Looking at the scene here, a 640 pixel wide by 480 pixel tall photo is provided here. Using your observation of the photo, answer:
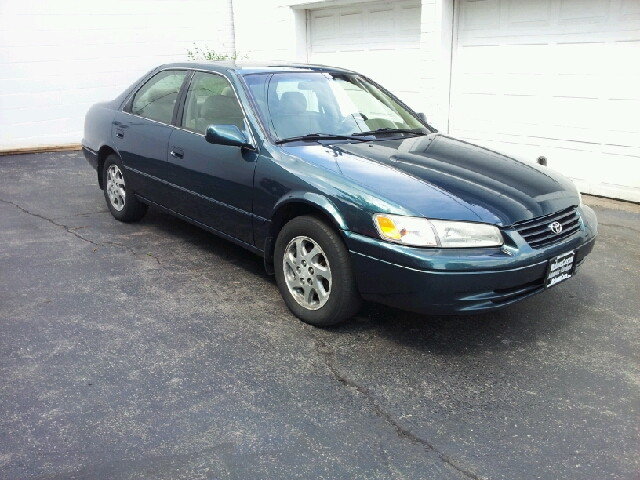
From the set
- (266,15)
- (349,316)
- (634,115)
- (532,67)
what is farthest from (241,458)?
(266,15)

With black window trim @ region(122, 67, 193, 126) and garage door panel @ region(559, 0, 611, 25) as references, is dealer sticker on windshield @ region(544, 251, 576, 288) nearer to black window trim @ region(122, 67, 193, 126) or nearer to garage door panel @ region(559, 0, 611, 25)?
black window trim @ region(122, 67, 193, 126)

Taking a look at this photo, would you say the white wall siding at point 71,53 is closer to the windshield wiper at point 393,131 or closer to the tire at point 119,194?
the tire at point 119,194

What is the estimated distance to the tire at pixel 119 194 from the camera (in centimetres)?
592

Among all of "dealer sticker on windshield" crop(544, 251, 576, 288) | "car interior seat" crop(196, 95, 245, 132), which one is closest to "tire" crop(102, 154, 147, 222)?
"car interior seat" crop(196, 95, 245, 132)

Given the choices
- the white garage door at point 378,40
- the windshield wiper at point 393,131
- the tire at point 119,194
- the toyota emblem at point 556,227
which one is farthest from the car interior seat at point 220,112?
the white garage door at point 378,40

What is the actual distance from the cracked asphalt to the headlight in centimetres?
69

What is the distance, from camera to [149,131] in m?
5.35

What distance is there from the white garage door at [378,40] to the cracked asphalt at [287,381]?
A: 5.01 meters

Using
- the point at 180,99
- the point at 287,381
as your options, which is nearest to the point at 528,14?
the point at 180,99

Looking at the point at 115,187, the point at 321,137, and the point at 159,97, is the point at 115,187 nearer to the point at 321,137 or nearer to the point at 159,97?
the point at 159,97

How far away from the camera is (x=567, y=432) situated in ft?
9.45

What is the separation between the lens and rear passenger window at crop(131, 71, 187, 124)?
5.24m

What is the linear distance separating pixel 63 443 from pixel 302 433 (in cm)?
105

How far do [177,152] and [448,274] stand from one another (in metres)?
2.58
